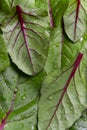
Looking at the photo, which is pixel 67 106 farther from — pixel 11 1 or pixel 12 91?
pixel 11 1

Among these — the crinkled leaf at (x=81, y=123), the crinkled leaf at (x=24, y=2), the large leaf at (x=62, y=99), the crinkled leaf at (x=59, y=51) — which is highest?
A: the crinkled leaf at (x=24, y=2)

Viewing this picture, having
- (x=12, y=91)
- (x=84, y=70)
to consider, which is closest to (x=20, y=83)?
(x=12, y=91)

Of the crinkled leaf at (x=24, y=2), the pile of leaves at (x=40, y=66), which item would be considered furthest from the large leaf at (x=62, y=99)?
the crinkled leaf at (x=24, y=2)

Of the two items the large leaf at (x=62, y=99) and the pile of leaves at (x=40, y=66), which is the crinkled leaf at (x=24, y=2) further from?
the large leaf at (x=62, y=99)

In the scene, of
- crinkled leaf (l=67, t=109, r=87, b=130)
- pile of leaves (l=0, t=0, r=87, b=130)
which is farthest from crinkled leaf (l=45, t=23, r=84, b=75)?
crinkled leaf (l=67, t=109, r=87, b=130)

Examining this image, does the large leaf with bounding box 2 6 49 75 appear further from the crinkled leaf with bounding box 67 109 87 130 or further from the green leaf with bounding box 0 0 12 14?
the crinkled leaf with bounding box 67 109 87 130

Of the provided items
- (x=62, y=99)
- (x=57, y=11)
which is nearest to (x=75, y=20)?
(x=57, y=11)
